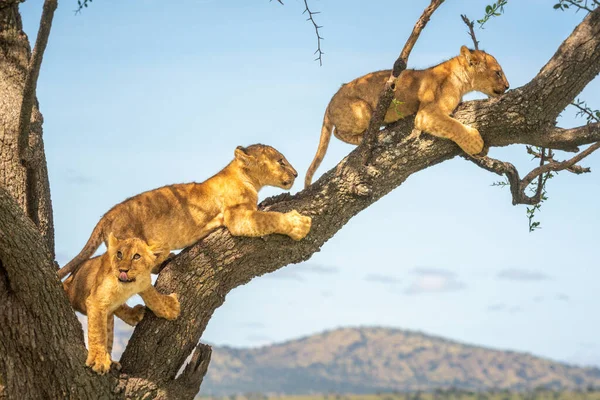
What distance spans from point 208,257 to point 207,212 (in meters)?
0.45

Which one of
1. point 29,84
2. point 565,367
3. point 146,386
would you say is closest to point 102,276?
point 146,386

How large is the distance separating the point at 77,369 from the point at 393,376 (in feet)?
597

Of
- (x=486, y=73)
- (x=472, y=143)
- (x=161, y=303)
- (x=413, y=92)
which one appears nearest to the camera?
(x=161, y=303)

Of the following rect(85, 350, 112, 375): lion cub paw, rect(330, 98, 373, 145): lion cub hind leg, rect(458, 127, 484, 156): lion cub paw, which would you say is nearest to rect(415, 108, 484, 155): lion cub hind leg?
rect(458, 127, 484, 156): lion cub paw

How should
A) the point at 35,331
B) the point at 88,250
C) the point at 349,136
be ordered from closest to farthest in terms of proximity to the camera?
the point at 35,331 → the point at 88,250 → the point at 349,136

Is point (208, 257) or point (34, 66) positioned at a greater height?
point (34, 66)

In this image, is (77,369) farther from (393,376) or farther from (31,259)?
(393,376)

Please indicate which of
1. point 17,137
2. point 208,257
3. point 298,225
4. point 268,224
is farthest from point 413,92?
point 17,137

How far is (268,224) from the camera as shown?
754cm

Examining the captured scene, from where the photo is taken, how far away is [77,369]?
281 inches

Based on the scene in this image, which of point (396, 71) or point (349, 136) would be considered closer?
point (396, 71)

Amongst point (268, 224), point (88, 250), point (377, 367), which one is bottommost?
point (88, 250)

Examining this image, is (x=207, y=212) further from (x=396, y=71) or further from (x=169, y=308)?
(x=396, y=71)

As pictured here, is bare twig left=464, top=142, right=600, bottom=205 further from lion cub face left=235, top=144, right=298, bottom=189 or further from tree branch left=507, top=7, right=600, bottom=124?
lion cub face left=235, top=144, right=298, bottom=189
